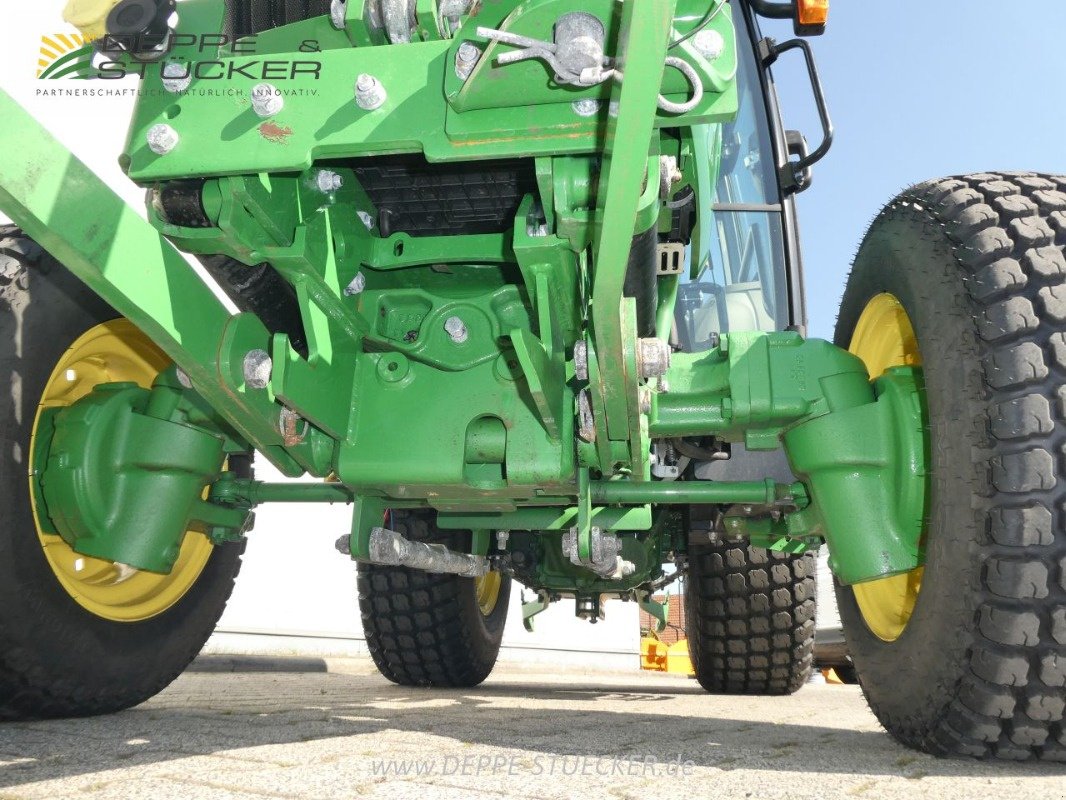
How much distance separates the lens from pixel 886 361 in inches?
91.4

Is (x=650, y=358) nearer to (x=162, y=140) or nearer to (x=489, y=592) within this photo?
(x=162, y=140)

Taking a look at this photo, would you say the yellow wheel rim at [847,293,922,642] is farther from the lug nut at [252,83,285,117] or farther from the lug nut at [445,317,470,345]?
the lug nut at [252,83,285,117]

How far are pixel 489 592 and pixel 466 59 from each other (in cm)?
350

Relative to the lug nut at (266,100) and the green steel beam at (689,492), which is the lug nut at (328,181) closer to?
the lug nut at (266,100)

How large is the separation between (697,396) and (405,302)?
A: 2.57ft

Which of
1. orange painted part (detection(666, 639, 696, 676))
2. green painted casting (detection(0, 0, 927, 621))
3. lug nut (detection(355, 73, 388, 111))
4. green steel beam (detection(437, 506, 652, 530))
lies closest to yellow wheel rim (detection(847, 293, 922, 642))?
green painted casting (detection(0, 0, 927, 621))

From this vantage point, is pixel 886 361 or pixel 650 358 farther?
pixel 886 361

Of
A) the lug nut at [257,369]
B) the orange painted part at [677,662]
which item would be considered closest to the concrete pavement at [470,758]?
the lug nut at [257,369]

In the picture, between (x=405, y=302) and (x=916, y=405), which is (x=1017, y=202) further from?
(x=405, y=302)

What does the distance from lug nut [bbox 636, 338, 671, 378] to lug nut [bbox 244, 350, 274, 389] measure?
0.79 metres

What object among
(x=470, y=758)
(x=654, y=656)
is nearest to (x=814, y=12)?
(x=470, y=758)

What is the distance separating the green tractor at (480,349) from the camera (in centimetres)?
156

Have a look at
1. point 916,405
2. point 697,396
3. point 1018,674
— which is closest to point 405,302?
point 697,396

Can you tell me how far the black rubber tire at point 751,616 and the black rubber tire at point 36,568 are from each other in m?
2.26
